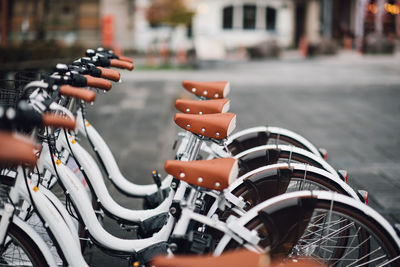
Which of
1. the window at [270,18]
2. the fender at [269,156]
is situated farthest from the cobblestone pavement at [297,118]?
the window at [270,18]

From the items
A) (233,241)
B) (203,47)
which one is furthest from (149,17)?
(233,241)

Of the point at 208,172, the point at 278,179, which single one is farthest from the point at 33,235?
the point at 278,179

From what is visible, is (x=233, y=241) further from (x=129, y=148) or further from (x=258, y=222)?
(x=129, y=148)

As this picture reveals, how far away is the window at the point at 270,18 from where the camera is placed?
28859 millimetres

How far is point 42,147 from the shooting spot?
8.59 feet

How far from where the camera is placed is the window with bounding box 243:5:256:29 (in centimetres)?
2872

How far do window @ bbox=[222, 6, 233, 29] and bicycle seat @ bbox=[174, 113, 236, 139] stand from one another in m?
26.4

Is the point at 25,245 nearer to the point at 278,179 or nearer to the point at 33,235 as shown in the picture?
the point at 33,235

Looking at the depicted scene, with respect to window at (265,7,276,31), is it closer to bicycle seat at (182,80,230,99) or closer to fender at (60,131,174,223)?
bicycle seat at (182,80,230,99)

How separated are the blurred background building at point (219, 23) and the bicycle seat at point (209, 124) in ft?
66.4

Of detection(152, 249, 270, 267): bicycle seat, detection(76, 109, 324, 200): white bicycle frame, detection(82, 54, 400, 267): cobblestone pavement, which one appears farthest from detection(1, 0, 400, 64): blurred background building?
detection(152, 249, 270, 267): bicycle seat

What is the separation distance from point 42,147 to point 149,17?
22.0m

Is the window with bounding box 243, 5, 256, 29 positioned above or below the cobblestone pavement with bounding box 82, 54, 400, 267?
above

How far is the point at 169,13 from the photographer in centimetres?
1903
